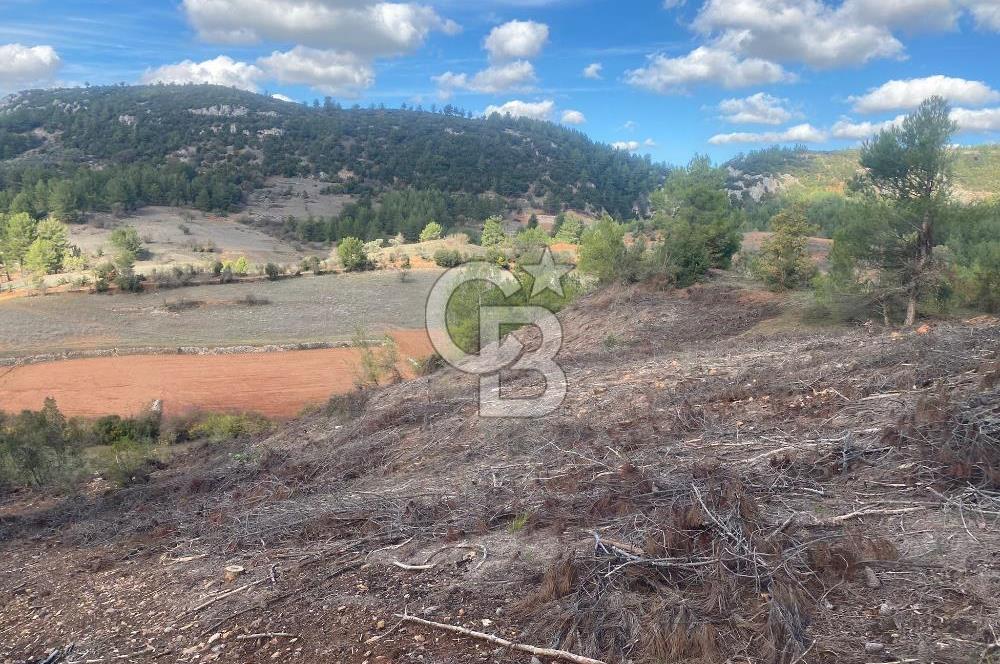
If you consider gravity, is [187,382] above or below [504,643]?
below

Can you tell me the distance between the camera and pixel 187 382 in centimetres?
2797

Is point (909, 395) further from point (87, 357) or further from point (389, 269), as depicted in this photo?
point (389, 269)

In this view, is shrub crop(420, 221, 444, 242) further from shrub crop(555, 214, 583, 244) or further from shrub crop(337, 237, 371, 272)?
shrub crop(337, 237, 371, 272)

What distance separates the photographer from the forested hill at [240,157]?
9006 cm

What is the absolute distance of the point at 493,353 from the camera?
17141mm

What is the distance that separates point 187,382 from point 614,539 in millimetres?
28084

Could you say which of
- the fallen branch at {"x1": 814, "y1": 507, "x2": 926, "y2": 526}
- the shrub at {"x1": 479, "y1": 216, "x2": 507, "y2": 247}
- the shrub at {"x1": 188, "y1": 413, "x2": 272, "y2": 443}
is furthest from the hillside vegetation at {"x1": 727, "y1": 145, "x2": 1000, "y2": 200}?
the fallen branch at {"x1": 814, "y1": 507, "x2": 926, "y2": 526}

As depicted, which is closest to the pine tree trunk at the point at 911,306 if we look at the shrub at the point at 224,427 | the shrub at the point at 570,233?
the shrub at the point at 224,427

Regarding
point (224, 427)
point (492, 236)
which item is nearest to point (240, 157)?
point (492, 236)

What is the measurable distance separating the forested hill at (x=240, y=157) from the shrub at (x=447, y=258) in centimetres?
4589

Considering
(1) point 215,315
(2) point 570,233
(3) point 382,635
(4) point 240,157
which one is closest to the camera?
(3) point 382,635

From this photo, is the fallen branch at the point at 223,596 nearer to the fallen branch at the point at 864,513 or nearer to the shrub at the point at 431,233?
the fallen branch at the point at 864,513

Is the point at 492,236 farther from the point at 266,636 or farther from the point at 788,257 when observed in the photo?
the point at 266,636

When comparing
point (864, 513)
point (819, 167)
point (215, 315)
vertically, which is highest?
point (819, 167)
